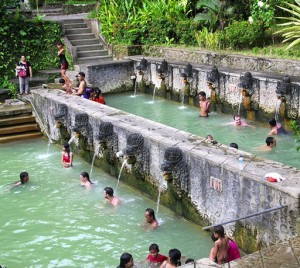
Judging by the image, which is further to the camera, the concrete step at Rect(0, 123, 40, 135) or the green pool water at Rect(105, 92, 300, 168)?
the concrete step at Rect(0, 123, 40, 135)

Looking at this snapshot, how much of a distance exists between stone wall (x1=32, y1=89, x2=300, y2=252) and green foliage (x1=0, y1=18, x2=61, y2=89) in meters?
8.63

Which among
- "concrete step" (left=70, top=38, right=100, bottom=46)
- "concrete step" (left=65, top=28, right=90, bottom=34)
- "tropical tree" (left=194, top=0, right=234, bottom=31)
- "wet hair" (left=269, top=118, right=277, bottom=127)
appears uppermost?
"tropical tree" (left=194, top=0, right=234, bottom=31)

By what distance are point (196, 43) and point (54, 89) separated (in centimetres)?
612

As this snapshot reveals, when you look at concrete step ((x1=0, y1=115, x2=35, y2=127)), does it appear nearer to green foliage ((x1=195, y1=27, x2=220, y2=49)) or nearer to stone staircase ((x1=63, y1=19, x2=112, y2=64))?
stone staircase ((x1=63, y1=19, x2=112, y2=64))

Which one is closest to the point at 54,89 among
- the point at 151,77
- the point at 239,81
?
the point at 151,77

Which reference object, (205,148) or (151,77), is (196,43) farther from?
(205,148)

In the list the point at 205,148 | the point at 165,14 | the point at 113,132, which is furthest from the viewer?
the point at 165,14

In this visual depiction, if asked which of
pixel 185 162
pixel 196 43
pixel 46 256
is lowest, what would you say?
pixel 46 256

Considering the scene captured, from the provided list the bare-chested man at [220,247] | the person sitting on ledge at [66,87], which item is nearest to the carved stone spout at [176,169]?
the bare-chested man at [220,247]

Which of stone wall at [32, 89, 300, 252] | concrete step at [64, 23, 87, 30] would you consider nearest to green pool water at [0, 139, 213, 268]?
stone wall at [32, 89, 300, 252]

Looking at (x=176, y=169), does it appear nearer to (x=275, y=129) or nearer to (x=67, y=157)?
(x=67, y=157)

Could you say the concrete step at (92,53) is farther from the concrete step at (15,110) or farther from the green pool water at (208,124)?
the concrete step at (15,110)

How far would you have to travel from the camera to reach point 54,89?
52.5ft

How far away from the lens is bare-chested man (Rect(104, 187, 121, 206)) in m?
10.3
